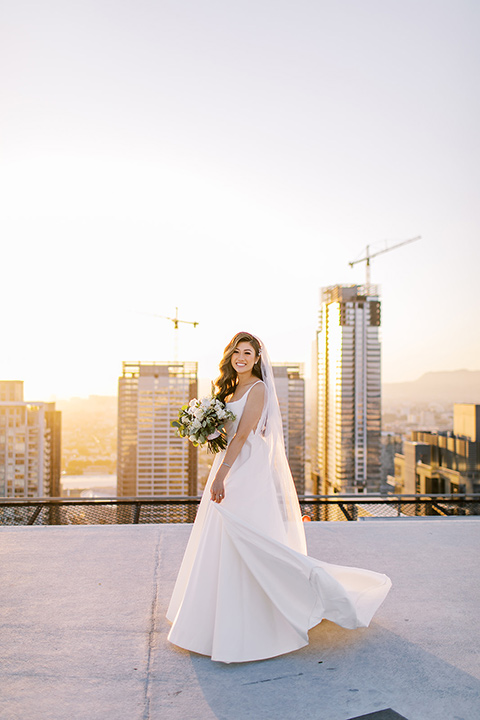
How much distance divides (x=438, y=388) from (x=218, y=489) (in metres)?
19.5

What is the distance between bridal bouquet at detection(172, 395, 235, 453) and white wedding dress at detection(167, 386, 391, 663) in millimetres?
299

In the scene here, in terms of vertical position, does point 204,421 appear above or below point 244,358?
below

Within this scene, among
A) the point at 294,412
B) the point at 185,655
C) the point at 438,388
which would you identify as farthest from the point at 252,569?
the point at 438,388

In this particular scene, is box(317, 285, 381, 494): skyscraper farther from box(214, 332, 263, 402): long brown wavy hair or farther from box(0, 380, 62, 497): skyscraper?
box(214, 332, 263, 402): long brown wavy hair

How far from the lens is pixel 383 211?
1584cm

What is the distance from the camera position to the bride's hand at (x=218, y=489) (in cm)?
304

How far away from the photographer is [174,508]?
630cm

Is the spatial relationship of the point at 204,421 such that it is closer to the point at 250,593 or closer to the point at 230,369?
the point at 230,369

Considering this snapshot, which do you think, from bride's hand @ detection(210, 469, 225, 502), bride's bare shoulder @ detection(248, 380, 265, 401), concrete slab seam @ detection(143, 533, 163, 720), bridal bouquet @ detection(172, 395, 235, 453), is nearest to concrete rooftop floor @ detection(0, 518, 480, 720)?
concrete slab seam @ detection(143, 533, 163, 720)

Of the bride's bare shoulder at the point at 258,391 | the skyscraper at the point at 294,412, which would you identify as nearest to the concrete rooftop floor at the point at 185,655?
the bride's bare shoulder at the point at 258,391

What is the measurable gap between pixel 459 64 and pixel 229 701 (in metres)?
11.8

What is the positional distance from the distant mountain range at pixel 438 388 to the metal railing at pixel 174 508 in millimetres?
10814

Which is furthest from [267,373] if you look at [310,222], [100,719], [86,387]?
[86,387]

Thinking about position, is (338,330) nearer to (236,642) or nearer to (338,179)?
(338,179)
